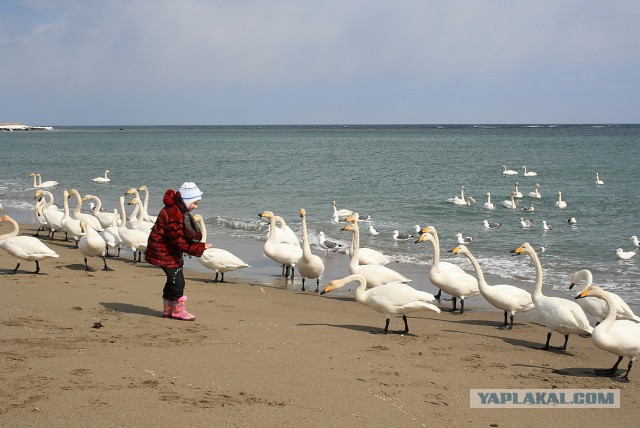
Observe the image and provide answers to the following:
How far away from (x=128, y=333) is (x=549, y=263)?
11.2m

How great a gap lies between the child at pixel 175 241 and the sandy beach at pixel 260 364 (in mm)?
319

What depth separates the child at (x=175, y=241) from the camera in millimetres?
9117

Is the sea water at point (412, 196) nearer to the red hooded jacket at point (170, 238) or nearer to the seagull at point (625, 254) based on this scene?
the seagull at point (625, 254)

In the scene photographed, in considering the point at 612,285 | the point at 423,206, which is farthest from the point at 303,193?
the point at 612,285

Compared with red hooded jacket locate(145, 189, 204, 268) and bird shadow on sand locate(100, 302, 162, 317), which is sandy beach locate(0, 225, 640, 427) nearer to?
bird shadow on sand locate(100, 302, 162, 317)

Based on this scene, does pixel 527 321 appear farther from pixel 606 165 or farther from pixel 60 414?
pixel 606 165

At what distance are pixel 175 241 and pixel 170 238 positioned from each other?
0.29 feet

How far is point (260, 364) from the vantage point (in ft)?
23.9

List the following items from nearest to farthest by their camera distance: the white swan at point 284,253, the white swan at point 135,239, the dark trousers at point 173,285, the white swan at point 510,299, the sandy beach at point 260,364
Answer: the sandy beach at point 260,364
the dark trousers at point 173,285
the white swan at point 510,299
the white swan at point 284,253
the white swan at point 135,239

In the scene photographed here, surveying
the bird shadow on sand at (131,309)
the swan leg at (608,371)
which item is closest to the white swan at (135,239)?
the bird shadow on sand at (131,309)

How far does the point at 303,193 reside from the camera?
109 feet

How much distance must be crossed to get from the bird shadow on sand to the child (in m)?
0.39

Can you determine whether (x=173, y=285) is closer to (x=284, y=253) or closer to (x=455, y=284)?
(x=455, y=284)

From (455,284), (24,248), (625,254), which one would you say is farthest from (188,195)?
(625,254)
